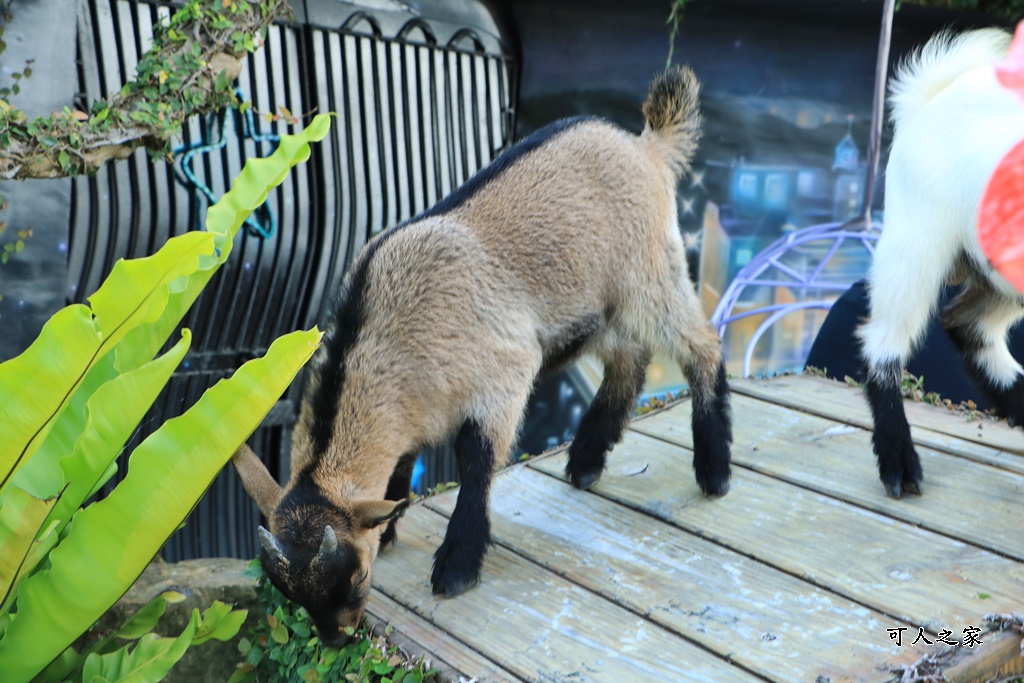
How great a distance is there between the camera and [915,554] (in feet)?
8.94

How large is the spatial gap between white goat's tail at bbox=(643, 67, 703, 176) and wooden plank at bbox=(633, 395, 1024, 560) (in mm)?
1084

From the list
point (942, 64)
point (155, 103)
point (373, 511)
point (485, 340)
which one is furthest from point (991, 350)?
point (155, 103)

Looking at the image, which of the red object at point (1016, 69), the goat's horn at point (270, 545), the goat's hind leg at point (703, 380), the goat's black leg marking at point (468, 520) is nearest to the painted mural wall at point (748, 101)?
the goat's hind leg at point (703, 380)

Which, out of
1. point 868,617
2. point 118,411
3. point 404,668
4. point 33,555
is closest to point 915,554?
point 868,617

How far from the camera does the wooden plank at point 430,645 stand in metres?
2.31

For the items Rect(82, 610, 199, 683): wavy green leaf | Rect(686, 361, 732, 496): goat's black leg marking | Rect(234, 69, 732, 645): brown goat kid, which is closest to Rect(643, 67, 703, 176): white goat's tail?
Rect(234, 69, 732, 645): brown goat kid

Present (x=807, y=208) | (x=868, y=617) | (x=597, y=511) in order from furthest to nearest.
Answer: (x=807, y=208) < (x=597, y=511) < (x=868, y=617)

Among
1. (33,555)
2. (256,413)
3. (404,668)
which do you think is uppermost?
(256,413)

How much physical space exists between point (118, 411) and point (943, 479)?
8.59 feet

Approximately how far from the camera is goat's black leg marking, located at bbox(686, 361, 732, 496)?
3131 millimetres

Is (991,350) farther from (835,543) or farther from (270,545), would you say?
(270,545)

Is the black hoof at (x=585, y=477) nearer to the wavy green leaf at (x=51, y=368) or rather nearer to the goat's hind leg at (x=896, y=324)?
the goat's hind leg at (x=896, y=324)

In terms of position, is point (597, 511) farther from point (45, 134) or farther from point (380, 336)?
point (45, 134)

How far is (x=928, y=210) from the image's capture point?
2.83m
